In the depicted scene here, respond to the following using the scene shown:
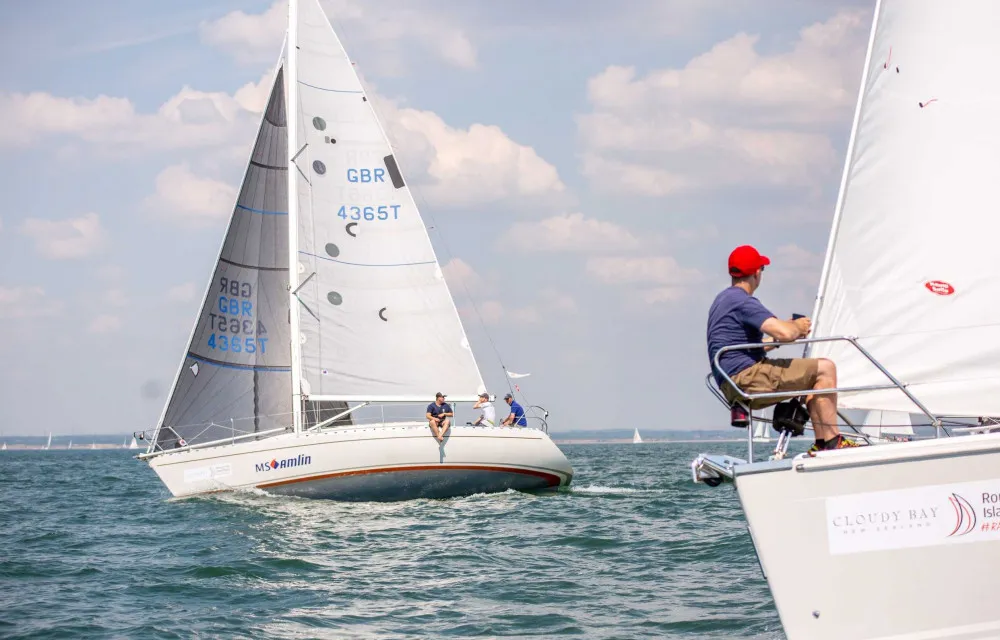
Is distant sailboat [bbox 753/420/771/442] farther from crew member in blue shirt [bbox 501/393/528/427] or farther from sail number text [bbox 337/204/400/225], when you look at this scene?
sail number text [bbox 337/204/400/225]

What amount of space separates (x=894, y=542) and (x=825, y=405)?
97cm

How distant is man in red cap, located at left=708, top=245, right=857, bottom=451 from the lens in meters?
6.81

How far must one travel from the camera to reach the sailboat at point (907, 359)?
6246 mm

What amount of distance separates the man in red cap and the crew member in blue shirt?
546 inches

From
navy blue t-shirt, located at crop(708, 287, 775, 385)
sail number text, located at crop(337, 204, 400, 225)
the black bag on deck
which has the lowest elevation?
the black bag on deck

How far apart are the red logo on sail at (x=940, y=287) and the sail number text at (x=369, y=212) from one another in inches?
563

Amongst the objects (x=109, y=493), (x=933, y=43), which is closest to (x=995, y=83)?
(x=933, y=43)

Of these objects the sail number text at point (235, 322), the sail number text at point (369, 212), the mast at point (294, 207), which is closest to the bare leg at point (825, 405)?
the mast at point (294, 207)

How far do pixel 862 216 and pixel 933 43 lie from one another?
1321 millimetres

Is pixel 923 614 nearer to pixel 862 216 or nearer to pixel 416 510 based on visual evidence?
pixel 862 216

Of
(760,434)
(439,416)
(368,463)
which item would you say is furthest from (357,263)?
(760,434)

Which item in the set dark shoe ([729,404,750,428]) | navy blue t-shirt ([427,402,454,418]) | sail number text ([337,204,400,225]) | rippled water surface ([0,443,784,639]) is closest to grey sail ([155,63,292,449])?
sail number text ([337,204,400,225])

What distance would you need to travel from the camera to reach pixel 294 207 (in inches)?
784

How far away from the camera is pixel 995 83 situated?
7477 millimetres
